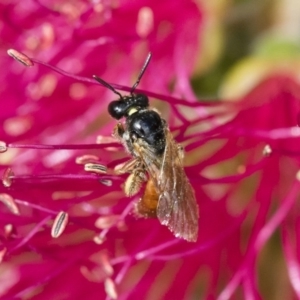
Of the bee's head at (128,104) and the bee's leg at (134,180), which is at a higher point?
the bee's head at (128,104)

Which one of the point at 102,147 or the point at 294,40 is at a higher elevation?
the point at 294,40

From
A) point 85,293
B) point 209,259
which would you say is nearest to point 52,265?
point 85,293

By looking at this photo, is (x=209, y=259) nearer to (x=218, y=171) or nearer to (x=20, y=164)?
(x=218, y=171)
